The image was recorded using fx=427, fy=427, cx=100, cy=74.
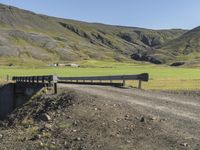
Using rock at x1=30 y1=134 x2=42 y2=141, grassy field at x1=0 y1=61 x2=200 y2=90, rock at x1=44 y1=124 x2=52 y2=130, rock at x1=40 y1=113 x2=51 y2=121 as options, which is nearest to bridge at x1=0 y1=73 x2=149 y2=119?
grassy field at x1=0 y1=61 x2=200 y2=90

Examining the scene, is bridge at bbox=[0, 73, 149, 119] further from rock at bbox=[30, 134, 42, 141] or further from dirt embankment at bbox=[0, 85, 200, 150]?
rock at bbox=[30, 134, 42, 141]

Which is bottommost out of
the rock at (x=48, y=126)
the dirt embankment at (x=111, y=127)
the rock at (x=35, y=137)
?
the rock at (x=35, y=137)

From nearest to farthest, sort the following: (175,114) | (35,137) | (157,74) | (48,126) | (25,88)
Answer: (35,137)
(48,126)
(175,114)
(25,88)
(157,74)

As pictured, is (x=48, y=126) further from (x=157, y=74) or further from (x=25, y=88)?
(x=157, y=74)

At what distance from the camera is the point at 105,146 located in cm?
1388

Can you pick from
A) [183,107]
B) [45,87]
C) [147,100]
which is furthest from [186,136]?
[45,87]

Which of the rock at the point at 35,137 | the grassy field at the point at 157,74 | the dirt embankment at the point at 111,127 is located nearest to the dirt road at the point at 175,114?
the dirt embankment at the point at 111,127

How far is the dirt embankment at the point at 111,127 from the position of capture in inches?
552

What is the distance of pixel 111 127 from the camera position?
53.6 feet

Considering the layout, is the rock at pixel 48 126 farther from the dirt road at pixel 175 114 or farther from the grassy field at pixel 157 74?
the grassy field at pixel 157 74

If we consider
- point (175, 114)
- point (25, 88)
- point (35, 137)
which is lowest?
point (25, 88)

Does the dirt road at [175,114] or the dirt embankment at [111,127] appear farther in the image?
the dirt road at [175,114]

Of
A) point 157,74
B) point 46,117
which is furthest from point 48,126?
point 157,74

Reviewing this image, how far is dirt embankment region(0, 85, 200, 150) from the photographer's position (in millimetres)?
14016
